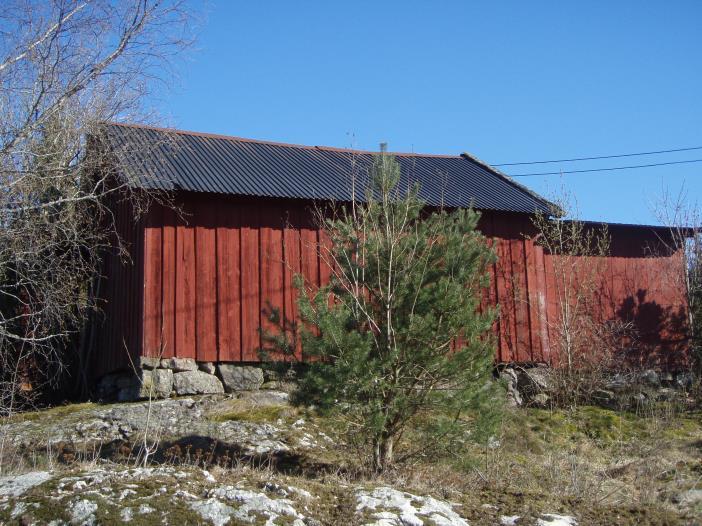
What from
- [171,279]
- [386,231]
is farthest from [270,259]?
[386,231]

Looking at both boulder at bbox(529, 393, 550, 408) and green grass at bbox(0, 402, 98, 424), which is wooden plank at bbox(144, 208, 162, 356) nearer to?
green grass at bbox(0, 402, 98, 424)

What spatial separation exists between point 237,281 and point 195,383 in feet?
6.12

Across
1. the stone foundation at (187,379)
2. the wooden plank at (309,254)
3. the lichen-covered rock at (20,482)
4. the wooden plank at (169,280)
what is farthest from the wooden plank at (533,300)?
the lichen-covered rock at (20,482)

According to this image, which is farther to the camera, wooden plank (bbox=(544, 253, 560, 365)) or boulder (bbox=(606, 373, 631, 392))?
wooden plank (bbox=(544, 253, 560, 365))

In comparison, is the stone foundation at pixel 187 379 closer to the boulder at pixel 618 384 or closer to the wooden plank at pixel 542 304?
the wooden plank at pixel 542 304

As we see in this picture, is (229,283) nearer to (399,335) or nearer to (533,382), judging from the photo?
(399,335)

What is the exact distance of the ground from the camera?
541 cm

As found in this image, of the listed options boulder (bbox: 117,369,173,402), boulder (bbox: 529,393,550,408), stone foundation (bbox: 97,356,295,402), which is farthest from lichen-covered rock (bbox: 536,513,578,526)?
boulder (bbox: 529,393,550,408)

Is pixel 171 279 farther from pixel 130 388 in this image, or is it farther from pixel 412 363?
pixel 412 363

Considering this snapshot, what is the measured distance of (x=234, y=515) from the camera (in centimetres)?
530

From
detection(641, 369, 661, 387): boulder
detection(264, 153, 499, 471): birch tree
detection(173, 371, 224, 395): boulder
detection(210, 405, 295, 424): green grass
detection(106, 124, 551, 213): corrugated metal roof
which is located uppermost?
detection(106, 124, 551, 213): corrugated metal roof

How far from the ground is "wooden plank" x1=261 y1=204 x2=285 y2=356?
5.93 feet

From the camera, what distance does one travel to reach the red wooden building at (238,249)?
41.0 ft

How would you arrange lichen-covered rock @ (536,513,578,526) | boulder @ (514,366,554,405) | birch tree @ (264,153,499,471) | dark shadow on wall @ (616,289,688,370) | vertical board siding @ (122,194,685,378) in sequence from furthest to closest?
dark shadow on wall @ (616,289,688,370)
boulder @ (514,366,554,405)
vertical board siding @ (122,194,685,378)
birch tree @ (264,153,499,471)
lichen-covered rock @ (536,513,578,526)
